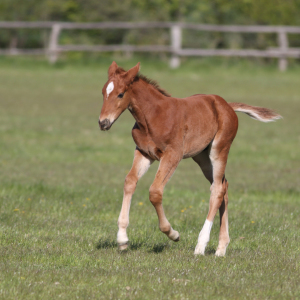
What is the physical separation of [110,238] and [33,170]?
6224mm

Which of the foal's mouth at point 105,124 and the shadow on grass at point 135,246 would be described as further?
the shadow on grass at point 135,246

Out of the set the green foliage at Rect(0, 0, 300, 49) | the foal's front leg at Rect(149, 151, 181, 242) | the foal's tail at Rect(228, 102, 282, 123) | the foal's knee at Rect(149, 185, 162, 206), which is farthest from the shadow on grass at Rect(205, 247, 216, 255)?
the green foliage at Rect(0, 0, 300, 49)

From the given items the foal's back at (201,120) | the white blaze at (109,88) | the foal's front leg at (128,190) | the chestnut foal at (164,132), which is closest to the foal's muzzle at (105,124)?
the chestnut foal at (164,132)

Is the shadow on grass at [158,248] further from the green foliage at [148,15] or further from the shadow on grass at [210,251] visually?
the green foliage at [148,15]

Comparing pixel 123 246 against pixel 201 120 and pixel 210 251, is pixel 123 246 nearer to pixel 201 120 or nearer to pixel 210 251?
pixel 210 251

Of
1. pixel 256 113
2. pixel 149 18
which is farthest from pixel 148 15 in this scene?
pixel 256 113

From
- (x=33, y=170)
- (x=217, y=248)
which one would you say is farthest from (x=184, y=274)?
(x=33, y=170)

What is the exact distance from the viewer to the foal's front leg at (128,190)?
570 centimetres

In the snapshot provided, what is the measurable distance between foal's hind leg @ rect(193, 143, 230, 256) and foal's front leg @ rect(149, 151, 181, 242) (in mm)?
415

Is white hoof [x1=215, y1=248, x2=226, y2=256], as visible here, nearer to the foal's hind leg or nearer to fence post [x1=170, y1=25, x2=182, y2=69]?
the foal's hind leg

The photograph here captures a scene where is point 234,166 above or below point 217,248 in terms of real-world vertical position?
below

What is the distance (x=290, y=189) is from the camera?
11.0 metres

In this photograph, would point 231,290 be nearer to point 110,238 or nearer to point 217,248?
point 217,248

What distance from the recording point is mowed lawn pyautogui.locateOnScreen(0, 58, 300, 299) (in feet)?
15.9
